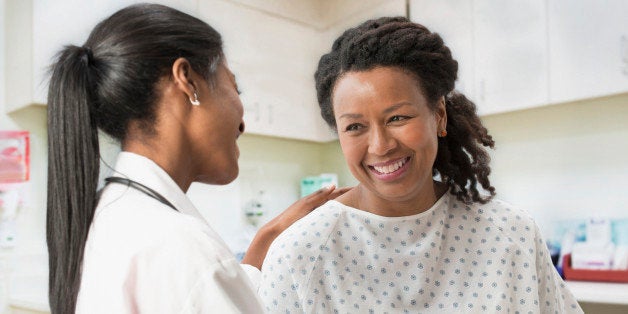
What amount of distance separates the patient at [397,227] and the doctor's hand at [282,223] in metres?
0.09

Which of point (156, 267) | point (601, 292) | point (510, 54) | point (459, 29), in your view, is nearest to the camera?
point (156, 267)

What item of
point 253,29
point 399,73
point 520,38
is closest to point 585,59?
point 520,38

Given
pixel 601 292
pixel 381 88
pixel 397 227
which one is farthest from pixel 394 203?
pixel 601 292

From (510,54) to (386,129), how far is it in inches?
Answer: 68.6

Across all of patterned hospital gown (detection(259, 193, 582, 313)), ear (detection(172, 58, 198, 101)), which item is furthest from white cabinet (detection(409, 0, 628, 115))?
ear (detection(172, 58, 198, 101))

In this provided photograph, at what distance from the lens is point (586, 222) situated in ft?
8.20

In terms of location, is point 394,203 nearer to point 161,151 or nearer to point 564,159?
point 161,151

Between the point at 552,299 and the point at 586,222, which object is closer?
the point at 552,299

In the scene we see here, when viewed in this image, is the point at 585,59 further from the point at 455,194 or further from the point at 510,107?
the point at 455,194

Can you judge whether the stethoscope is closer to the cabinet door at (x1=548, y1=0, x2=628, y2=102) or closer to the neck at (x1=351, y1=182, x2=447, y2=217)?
the neck at (x1=351, y1=182, x2=447, y2=217)

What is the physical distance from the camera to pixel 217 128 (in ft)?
2.63

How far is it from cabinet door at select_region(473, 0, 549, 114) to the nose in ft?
5.46

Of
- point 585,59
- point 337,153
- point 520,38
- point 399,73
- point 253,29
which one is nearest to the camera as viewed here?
point 399,73

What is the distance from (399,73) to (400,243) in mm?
399
